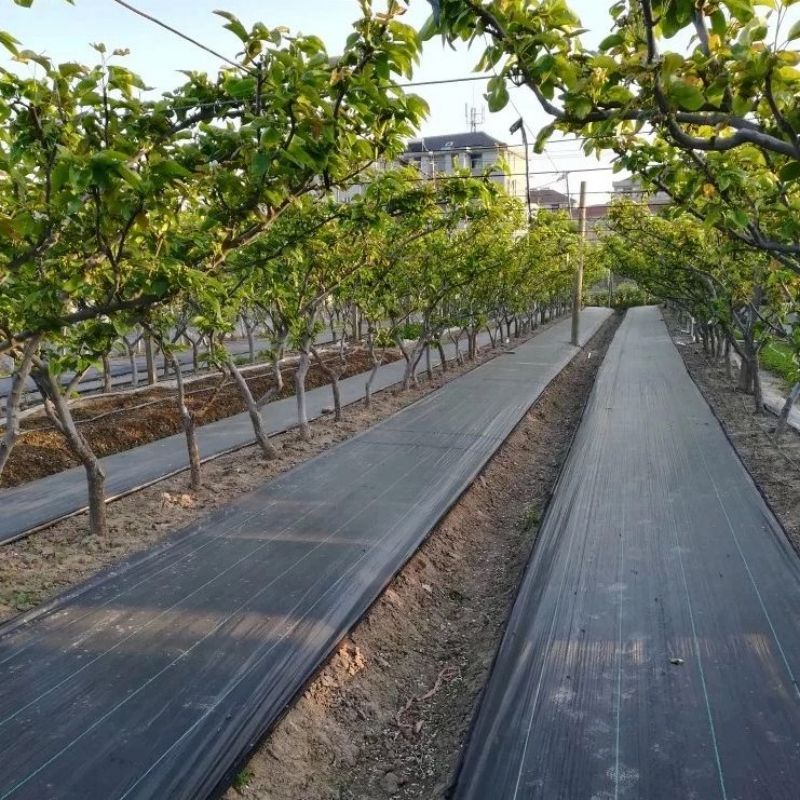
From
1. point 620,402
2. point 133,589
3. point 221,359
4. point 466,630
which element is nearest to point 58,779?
point 133,589

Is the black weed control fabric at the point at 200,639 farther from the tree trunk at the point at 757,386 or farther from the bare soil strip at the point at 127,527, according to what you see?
the tree trunk at the point at 757,386

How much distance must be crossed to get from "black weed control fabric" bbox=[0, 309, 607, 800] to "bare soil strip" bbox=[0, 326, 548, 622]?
34cm

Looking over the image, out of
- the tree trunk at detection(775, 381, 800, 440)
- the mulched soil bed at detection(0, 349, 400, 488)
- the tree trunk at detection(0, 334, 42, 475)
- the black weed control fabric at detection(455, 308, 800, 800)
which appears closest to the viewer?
the black weed control fabric at detection(455, 308, 800, 800)

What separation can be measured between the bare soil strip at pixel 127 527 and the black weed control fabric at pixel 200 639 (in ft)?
1.12

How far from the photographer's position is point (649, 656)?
4477 millimetres

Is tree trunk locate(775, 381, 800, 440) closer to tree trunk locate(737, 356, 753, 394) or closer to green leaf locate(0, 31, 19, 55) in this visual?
tree trunk locate(737, 356, 753, 394)

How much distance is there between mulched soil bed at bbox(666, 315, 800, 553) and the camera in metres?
→ 7.34

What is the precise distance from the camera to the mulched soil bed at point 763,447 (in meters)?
7.34

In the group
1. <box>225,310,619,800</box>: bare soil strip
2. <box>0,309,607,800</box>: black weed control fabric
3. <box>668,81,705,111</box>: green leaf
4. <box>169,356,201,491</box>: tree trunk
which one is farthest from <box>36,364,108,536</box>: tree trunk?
<box>668,81,705,111</box>: green leaf

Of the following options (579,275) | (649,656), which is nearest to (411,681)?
(649,656)

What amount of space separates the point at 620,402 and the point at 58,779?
12.4 metres

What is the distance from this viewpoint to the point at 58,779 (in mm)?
3379

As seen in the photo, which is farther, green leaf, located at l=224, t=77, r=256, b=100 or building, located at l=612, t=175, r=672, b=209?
building, located at l=612, t=175, r=672, b=209

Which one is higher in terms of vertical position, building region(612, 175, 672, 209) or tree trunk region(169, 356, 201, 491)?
building region(612, 175, 672, 209)
